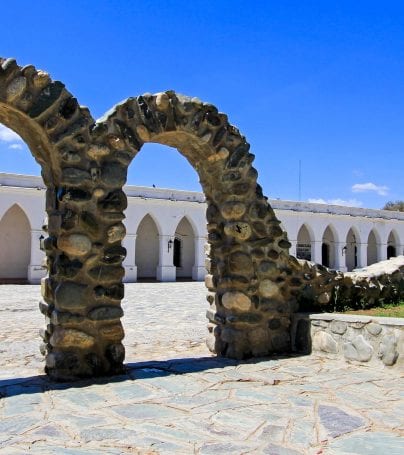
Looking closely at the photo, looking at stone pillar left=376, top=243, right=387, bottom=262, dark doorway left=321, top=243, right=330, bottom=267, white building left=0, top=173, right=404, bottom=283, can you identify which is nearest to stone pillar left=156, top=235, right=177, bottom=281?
white building left=0, top=173, right=404, bottom=283

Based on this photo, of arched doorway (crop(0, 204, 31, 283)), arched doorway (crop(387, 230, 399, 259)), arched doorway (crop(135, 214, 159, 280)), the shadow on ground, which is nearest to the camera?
the shadow on ground

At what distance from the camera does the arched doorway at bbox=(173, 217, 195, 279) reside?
2452cm

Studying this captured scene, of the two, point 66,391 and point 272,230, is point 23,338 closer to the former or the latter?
point 66,391

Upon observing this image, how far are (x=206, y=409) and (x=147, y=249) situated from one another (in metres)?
20.5

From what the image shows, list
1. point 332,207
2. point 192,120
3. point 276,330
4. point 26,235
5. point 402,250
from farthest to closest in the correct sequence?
1. point 402,250
2. point 332,207
3. point 26,235
4. point 276,330
5. point 192,120

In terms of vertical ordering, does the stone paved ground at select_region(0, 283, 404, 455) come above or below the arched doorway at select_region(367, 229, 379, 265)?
below

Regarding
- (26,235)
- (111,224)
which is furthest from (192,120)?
(26,235)

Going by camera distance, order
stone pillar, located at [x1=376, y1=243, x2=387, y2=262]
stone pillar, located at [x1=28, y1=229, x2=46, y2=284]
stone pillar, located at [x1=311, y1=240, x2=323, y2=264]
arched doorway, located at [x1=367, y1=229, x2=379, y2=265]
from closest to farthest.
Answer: stone pillar, located at [x1=28, y1=229, x2=46, y2=284], stone pillar, located at [x1=311, y1=240, x2=323, y2=264], stone pillar, located at [x1=376, y1=243, x2=387, y2=262], arched doorway, located at [x1=367, y1=229, x2=379, y2=265]

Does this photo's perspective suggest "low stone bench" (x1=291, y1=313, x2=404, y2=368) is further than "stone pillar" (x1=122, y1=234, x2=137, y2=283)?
No

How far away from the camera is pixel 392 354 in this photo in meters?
4.85

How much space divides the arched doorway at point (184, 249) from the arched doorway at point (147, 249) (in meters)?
1.15

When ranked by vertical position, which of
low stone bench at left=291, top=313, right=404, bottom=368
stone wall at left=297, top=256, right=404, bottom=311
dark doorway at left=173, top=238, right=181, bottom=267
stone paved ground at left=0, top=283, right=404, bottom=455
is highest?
dark doorway at left=173, top=238, right=181, bottom=267

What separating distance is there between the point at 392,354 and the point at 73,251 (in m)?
3.33

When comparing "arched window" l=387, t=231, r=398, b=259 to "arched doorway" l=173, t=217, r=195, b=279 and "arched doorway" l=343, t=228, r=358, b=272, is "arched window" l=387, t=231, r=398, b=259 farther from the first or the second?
"arched doorway" l=173, t=217, r=195, b=279
